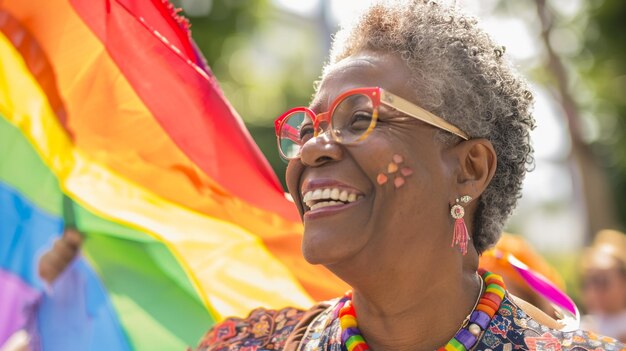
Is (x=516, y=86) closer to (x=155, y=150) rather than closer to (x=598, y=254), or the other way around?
(x=155, y=150)

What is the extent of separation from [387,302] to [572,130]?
41.6ft

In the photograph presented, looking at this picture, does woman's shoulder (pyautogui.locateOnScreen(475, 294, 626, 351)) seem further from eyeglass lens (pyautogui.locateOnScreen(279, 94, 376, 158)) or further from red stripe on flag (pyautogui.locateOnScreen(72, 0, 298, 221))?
red stripe on flag (pyautogui.locateOnScreen(72, 0, 298, 221))

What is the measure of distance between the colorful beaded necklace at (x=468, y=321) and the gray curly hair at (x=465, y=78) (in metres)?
0.20

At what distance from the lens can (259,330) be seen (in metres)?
3.15

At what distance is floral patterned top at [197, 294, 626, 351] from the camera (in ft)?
8.75

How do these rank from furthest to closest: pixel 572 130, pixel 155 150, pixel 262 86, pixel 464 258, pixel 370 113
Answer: pixel 262 86 < pixel 572 130 < pixel 155 150 < pixel 464 258 < pixel 370 113

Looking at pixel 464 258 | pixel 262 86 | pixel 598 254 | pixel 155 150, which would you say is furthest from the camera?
pixel 262 86

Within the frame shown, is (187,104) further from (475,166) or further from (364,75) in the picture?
(475,166)

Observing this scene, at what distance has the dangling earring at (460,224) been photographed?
8.94 ft

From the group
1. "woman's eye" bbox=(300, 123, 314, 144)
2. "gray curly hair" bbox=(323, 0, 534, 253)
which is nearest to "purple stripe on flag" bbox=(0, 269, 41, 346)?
"woman's eye" bbox=(300, 123, 314, 144)

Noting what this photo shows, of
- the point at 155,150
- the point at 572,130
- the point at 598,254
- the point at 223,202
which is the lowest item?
the point at 572,130

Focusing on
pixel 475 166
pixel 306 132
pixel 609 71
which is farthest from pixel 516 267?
pixel 609 71

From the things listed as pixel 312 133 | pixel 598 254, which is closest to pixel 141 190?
pixel 312 133

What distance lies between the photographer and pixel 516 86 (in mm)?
2908
